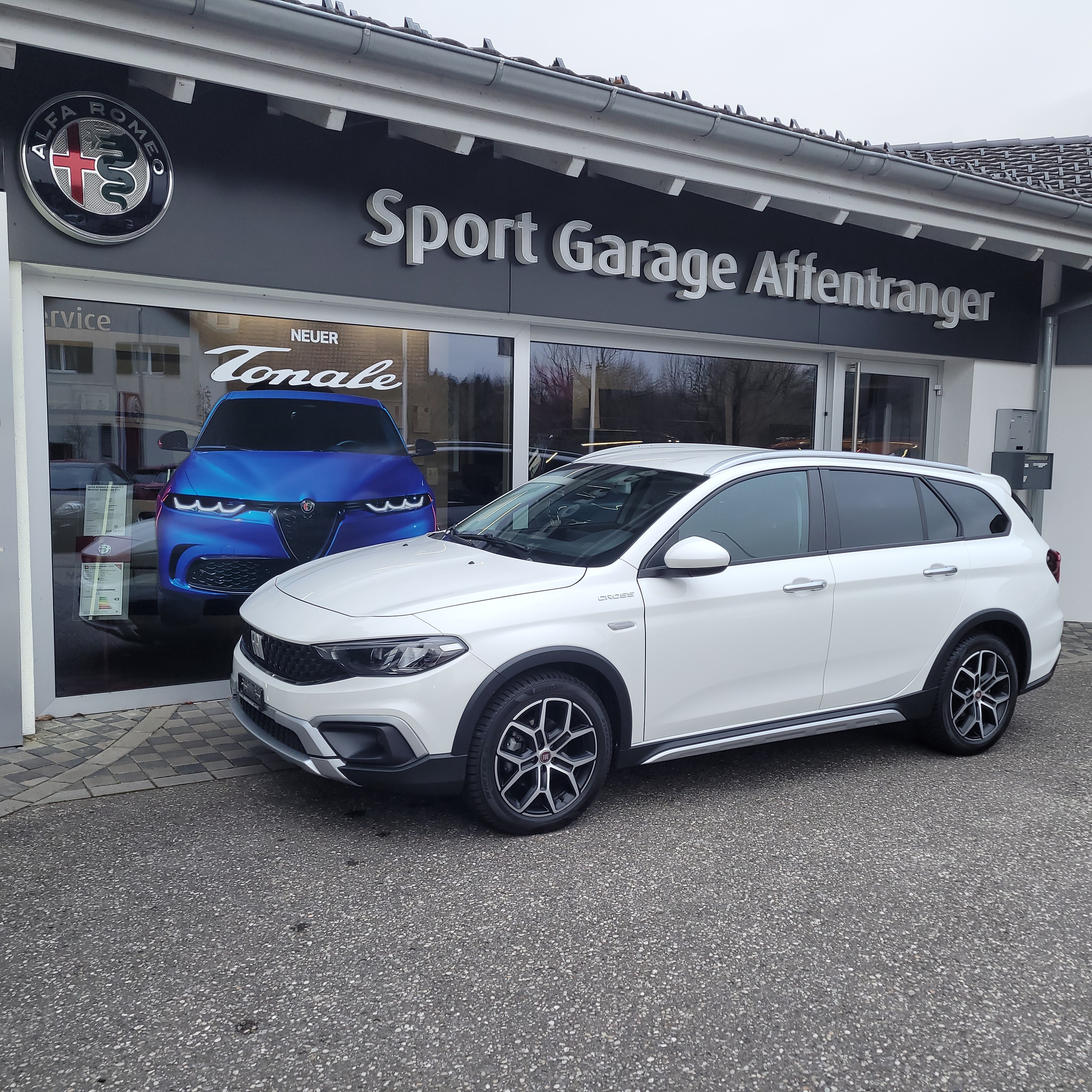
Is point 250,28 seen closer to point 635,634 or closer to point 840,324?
point 635,634

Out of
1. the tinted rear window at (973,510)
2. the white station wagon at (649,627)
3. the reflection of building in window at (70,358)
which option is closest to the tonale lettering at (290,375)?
the reflection of building in window at (70,358)

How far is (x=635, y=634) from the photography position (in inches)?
166

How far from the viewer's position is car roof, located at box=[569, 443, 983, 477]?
488 cm

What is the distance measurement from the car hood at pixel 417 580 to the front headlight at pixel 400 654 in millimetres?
133

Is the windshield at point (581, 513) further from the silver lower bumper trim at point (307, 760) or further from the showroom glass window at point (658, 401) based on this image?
the showroom glass window at point (658, 401)

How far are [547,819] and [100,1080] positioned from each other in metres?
1.99

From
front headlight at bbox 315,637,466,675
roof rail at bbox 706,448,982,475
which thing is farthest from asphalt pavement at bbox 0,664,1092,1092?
roof rail at bbox 706,448,982,475

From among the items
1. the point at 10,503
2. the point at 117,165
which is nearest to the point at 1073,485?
the point at 117,165

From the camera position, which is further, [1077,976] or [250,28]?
[250,28]

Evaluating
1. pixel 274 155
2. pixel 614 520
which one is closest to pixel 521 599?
pixel 614 520

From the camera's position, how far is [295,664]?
4016 millimetres

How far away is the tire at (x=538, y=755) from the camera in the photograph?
394 centimetres

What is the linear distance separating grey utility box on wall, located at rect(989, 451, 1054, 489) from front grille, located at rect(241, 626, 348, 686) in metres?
7.92

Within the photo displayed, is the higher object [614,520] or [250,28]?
[250,28]
